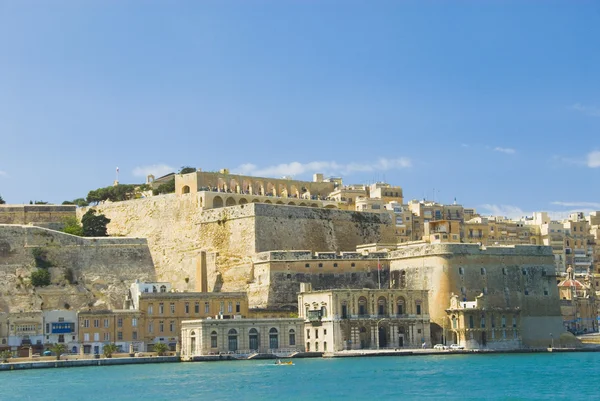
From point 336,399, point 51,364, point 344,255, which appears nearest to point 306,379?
point 336,399

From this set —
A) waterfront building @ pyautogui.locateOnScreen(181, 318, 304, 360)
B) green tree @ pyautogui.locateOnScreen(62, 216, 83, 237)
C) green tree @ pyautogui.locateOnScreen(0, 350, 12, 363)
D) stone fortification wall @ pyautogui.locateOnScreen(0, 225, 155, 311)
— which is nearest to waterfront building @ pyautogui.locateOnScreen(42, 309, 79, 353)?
green tree @ pyautogui.locateOnScreen(0, 350, 12, 363)

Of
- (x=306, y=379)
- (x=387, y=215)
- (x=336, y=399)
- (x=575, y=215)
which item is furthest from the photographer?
(x=575, y=215)

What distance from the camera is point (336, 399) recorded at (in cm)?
4069

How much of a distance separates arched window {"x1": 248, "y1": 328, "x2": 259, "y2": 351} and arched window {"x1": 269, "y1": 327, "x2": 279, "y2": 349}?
735mm

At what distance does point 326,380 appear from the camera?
46594mm

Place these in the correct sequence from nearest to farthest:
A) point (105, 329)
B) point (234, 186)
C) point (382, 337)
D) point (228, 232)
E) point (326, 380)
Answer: point (326, 380) < point (105, 329) < point (382, 337) < point (228, 232) < point (234, 186)

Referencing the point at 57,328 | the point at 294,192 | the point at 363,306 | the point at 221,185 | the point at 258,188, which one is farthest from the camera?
the point at 294,192

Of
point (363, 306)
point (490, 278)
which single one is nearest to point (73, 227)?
point (363, 306)

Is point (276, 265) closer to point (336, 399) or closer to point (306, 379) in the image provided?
point (306, 379)

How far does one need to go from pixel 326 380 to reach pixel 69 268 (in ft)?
80.4

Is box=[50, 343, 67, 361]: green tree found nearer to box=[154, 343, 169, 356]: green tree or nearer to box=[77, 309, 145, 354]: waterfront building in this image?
box=[77, 309, 145, 354]: waterfront building

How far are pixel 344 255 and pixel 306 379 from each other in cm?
1815

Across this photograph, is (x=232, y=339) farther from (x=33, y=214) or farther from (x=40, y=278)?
(x=33, y=214)

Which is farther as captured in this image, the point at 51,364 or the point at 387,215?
the point at 387,215
